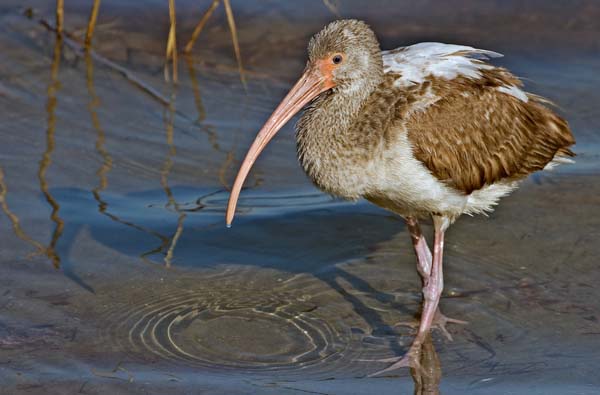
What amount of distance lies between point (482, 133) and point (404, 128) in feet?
2.65

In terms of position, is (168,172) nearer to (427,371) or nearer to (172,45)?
(172,45)

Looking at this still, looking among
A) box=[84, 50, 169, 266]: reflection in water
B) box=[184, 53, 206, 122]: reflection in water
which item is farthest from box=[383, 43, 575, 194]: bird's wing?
box=[184, 53, 206, 122]: reflection in water

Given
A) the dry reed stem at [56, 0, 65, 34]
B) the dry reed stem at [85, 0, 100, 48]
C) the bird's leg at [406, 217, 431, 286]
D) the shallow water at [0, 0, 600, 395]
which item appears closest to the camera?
the shallow water at [0, 0, 600, 395]

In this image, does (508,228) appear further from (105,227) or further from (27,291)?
(27,291)

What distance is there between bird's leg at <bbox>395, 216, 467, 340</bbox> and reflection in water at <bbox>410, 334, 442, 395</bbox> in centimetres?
28

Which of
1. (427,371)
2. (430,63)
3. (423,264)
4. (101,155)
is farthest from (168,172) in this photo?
(427,371)

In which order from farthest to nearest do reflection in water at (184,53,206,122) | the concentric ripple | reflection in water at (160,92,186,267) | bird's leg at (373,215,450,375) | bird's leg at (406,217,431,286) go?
reflection in water at (184,53,206,122)
reflection in water at (160,92,186,267)
bird's leg at (406,217,431,286)
bird's leg at (373,215,450,375)
the concentric ripple

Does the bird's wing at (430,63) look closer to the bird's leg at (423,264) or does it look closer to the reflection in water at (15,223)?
the bird's leg at (423,264)

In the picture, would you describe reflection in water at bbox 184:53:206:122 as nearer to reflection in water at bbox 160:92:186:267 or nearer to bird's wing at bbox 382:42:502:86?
reflection in water at bbox 160:92:186:267

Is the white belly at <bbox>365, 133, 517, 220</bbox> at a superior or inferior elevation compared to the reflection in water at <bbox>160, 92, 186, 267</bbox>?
superior

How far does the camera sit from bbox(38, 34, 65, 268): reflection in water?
8.67 metres

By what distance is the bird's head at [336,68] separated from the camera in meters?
7.46

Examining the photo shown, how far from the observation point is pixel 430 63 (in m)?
7.80

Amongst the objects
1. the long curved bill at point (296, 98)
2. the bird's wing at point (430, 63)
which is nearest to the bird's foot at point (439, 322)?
the long curved bill at point (296, 98)
